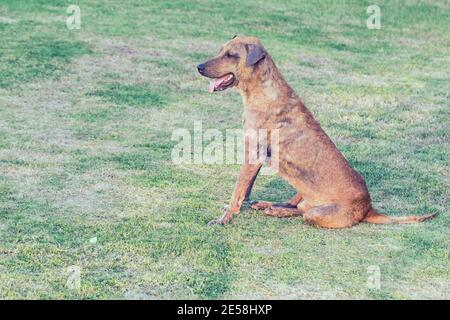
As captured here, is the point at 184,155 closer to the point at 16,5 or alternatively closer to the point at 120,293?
the point at 120,293

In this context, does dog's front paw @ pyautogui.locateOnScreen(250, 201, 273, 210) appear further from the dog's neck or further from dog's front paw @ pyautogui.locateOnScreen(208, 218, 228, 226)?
the dog's neck

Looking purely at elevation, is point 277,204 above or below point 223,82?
below

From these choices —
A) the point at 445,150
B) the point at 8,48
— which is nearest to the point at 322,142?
the point at 445,150

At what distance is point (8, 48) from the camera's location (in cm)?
1369

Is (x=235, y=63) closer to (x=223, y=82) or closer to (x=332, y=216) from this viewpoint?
(x=223, y=82)

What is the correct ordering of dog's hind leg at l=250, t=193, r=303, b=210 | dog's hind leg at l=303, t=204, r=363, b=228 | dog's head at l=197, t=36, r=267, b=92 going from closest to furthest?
dog's hind leg at l=303, t=204, r=363, b=228 < dog's head at l=197, t=36, r=267, b=92 < dog's hind leg at l=250, t=193, r=303, b=210

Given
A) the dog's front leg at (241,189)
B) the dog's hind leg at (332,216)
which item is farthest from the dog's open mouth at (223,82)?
the dog's hind leg at (332,216)

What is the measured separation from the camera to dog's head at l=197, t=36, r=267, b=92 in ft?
25.3

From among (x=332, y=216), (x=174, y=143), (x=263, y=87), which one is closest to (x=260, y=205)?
(x=332, y=216)

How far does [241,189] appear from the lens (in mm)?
7637

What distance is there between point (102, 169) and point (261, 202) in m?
1.89

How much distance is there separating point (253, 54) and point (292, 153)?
0.89m

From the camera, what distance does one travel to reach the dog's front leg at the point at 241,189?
758cm

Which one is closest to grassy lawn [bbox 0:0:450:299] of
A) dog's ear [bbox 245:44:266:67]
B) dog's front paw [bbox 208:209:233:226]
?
dog's front paw [bbox 208:209:233:226]
